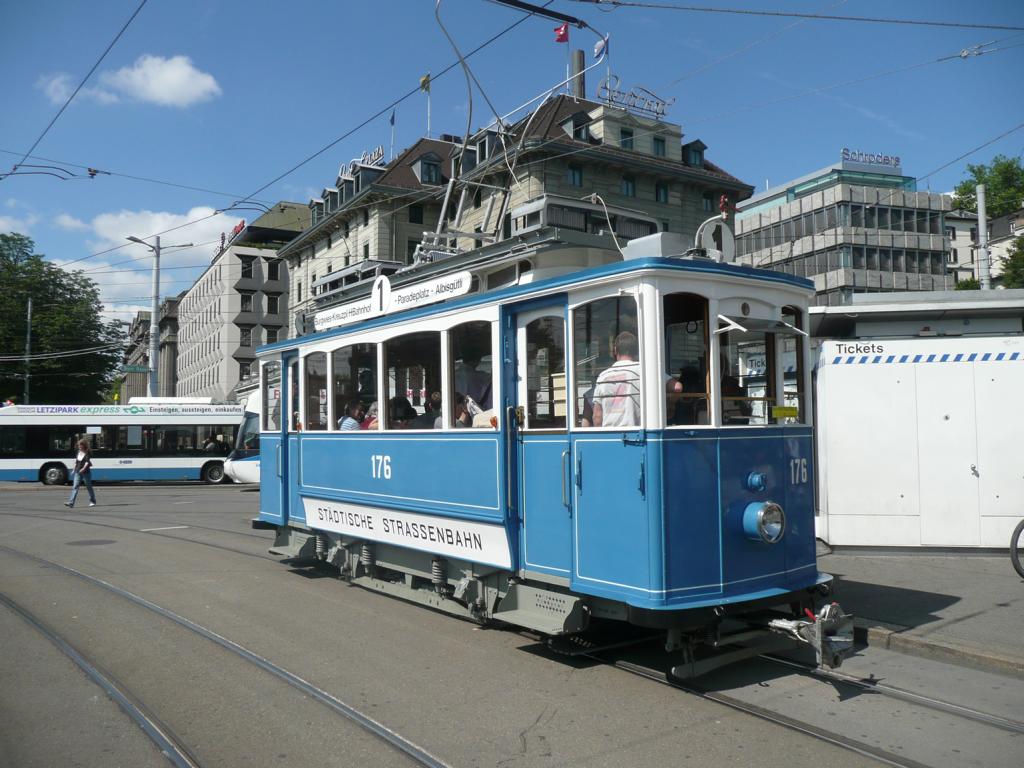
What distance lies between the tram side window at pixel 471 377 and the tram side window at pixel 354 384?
147 cm

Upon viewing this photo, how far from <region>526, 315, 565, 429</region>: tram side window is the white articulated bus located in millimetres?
26865

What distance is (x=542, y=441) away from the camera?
6641 millimetres

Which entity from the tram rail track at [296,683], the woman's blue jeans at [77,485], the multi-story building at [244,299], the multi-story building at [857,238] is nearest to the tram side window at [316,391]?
the tram rail track at [296,683]

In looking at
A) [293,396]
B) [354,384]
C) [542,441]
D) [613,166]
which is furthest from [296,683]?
[613,166]

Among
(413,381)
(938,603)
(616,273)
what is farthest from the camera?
(413,381)

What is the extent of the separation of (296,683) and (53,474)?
28138 mm

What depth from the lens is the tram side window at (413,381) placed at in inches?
309

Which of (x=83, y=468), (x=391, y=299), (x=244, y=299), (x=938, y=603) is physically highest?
(x=244, y=299)

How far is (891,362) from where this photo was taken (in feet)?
33.6

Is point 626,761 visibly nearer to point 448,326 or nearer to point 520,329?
point 520,329

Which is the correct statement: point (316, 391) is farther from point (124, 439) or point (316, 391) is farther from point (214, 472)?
point (124, 439)

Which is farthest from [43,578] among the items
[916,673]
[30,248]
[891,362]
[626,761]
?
[30,248]

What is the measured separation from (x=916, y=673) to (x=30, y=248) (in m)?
59.9

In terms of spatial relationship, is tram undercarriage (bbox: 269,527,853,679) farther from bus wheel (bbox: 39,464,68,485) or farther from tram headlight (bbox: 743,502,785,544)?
bus wheel (bbox: 39,464,68,485)
